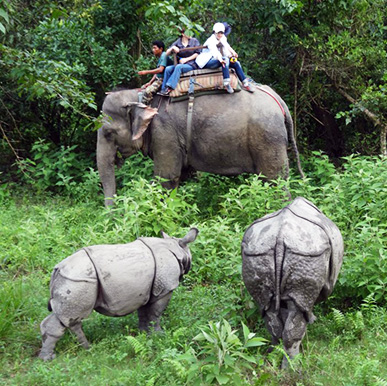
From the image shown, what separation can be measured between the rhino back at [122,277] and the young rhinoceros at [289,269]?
83 centimetres

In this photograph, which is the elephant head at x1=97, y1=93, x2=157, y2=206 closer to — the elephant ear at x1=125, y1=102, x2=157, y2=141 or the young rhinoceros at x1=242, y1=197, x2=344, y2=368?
the elephant ear at x1=125, y1=102, x2=157, y2=141

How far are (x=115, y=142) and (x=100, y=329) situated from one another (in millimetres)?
3629

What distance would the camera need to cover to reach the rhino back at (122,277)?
14.7 feet

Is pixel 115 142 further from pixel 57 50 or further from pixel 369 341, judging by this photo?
pixel 369 341

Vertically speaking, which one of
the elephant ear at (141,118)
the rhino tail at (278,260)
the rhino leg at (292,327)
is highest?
the elephant ear at (141,118)

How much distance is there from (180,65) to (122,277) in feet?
12.5

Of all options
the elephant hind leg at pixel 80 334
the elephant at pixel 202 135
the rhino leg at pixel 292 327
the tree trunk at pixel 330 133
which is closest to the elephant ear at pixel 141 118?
the elephant at pixel 202 135

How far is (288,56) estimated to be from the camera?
1042 cm

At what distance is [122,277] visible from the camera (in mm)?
4520

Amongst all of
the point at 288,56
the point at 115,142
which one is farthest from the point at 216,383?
the point at 288,56

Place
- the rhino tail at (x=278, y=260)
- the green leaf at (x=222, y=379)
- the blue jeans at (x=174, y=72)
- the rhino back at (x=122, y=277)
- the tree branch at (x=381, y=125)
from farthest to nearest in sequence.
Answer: the tree branch at (x=381, y=125) → the blue jeans at (x=174, y=72) → the rhino back at (x=122, y=277) → the rhino tail at (x=278, y=260) → the green leaf at (x=222, y=379)

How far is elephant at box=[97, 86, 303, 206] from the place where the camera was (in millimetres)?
7621

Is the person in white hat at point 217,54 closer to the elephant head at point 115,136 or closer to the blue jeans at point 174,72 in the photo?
the blue jeans at point 174,72

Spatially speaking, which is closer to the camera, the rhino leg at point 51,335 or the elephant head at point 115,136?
the rhino leg at point 51,335
